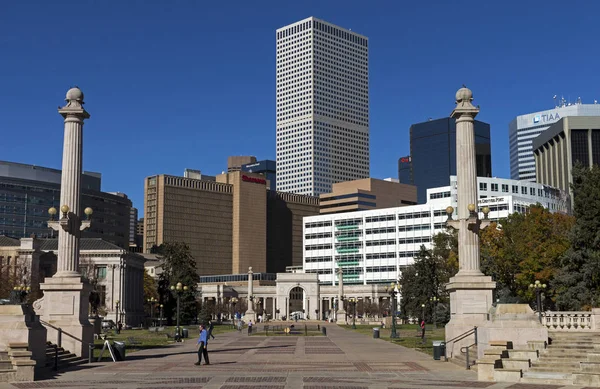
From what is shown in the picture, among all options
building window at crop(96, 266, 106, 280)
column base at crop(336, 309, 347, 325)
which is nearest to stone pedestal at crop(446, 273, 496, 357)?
column base at crop(336, 309, 347, 325)

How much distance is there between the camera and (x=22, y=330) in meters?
31.4

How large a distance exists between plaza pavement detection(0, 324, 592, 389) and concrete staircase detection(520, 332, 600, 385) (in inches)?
64.7

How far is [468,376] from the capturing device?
29406mm

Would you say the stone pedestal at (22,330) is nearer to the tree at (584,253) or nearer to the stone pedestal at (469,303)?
the stone pedestal at (469,303)

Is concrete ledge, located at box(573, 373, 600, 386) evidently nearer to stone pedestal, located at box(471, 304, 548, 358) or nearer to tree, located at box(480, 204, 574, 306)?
stone pedestal, located at box(471, 304, 548, 358)

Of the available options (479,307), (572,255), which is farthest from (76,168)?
(572,255)

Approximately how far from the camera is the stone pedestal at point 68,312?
124 ft

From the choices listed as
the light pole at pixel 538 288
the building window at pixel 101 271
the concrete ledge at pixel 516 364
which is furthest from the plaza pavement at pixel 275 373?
the building window at pixel 101 271

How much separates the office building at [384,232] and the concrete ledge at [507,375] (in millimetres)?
133864

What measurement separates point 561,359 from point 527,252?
147ft

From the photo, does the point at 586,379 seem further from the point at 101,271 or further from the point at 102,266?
the point at 101,271

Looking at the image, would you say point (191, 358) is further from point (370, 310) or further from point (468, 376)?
point (370, 310)

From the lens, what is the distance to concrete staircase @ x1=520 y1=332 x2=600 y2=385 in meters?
27.6

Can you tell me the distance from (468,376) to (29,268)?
363 ft
